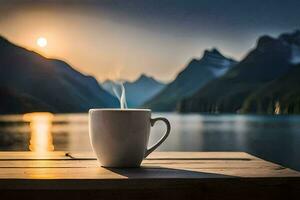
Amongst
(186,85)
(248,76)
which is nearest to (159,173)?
(186,85)

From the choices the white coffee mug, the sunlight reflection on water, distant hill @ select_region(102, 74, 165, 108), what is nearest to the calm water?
the sunlight reflection on water

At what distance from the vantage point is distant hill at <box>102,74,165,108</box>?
4930 mm

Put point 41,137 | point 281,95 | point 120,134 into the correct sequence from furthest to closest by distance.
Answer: point 41,137 < point 281,95 < point 120,134

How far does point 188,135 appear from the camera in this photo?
30.7 feet

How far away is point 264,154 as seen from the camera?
8680 mm

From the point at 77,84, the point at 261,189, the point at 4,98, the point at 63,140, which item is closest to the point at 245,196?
the point at 261,189

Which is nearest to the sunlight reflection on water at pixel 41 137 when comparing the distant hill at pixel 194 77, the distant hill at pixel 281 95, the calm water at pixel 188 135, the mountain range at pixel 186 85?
the calm water at pixel 188 135

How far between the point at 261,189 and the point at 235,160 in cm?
22

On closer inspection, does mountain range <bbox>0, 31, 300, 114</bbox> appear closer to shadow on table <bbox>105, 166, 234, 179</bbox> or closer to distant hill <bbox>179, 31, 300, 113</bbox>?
distant hill <bbox>179, 31, 300, 113</bbox>

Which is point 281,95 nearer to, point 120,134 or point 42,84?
point 42,84

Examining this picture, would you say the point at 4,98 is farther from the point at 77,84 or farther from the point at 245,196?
the point at 245,196

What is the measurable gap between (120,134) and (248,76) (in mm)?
6292

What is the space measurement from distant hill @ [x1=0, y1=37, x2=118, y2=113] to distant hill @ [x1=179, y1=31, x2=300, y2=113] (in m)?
1.60

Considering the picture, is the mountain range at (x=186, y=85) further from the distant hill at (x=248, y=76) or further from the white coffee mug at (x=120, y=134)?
the white coffee mug at (x=120, y=134)
